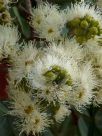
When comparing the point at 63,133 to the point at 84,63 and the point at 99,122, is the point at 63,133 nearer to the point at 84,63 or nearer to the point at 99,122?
the point at 99,122

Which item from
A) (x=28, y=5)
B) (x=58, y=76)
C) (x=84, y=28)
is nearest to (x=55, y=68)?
(x=58, y=76)

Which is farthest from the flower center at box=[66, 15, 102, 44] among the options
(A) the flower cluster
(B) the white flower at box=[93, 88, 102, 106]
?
(B) the white flower at box=[93, 88, 102, 106]

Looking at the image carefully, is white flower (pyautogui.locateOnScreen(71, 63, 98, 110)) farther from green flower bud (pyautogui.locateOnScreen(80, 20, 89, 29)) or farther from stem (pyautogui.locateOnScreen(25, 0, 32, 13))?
stem (pyautogui.locateOnScreen(25, 0, 32, 13))

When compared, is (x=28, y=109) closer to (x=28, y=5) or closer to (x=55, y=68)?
(x=55, y=68)

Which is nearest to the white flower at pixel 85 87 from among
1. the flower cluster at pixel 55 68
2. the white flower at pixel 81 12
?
the flower cluster at pixel 55 68

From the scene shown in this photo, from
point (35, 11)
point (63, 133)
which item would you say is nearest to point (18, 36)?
point (35, 11)
